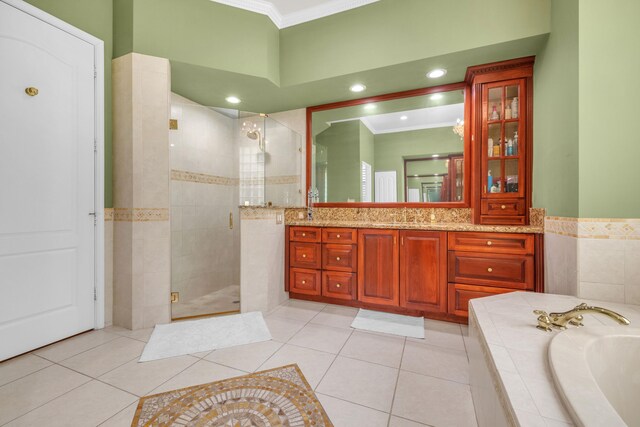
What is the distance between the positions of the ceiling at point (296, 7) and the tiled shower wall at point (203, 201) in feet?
3.84

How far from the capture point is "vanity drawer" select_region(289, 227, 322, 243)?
9.06ft

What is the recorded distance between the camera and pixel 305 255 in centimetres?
282

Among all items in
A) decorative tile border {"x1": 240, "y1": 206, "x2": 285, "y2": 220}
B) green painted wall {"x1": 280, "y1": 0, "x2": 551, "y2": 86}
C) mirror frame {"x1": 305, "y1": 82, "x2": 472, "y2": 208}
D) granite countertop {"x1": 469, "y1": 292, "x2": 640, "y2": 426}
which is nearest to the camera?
granite countertop {"x1": 469, "y1": 292, "x2": 640, "y2": 426}

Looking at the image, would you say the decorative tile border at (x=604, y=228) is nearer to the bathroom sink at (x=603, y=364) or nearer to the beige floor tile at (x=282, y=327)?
the bathroom sink at (x=603, y=364)

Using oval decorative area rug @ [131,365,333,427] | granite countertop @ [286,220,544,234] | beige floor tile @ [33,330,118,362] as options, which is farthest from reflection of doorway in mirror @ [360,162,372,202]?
beige floor tile @ [33,330,118,362]

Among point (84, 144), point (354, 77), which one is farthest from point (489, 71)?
point (84, 144)

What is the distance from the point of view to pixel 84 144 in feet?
7.08

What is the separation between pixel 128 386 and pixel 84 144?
6.16 ft

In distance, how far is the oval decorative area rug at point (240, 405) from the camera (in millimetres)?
1253

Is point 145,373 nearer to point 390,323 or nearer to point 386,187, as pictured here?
point 390,323

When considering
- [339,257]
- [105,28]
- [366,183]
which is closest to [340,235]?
[339,257]

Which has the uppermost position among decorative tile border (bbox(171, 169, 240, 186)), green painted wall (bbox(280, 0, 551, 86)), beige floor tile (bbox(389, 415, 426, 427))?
green painted wall (bbox(280, 0, 551, 86))

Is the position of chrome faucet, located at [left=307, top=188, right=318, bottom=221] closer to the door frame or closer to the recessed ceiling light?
the recessed ceiling light

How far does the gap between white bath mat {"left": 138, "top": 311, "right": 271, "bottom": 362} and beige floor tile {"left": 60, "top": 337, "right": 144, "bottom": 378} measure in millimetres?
94
